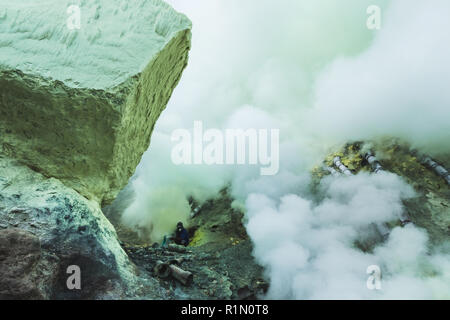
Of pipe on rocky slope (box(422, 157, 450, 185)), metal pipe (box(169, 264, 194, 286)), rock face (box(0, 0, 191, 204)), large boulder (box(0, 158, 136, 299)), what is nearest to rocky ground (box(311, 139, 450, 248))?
pipe on rocky slope (box(422, 157, 450, 185))

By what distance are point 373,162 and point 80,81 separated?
5856 mm

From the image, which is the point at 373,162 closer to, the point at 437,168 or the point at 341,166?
the point at 341,166

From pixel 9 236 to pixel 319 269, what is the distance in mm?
3728

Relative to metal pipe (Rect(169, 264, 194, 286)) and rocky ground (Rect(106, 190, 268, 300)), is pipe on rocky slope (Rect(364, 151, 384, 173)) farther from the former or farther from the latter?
metal pipe (Rect(169, 264, 194, 286))

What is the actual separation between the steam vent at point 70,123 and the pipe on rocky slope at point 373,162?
477cm

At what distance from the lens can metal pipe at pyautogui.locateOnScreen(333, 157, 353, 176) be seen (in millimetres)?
6457

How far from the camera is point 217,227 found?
7.23 metres

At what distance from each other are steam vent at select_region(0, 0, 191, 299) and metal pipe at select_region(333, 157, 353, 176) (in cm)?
486

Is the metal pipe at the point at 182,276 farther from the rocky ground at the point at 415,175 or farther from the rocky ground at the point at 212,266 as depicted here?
the rocky ground at the point at 415,175

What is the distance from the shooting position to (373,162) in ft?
20.1

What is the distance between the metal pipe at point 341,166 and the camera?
6.46 meters
